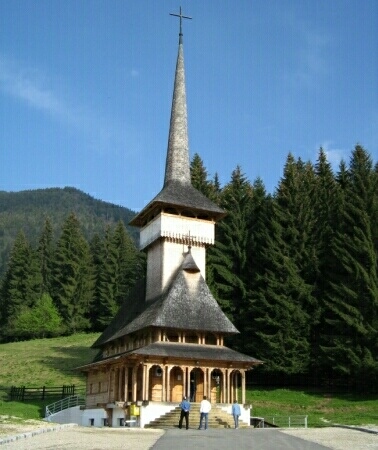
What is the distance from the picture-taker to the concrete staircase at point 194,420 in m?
30.7

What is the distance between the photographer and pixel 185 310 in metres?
36.6

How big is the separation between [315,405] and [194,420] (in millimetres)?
12841

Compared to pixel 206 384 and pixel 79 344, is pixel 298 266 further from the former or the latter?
pixel 79 344

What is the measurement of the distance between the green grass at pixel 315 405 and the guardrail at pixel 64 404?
37.9 ft

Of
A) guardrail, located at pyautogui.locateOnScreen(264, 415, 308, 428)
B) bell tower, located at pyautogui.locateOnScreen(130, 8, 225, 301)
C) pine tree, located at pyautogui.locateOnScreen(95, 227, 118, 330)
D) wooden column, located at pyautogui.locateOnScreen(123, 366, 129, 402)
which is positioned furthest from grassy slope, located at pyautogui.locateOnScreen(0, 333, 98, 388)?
guardrail, located at pyautogui.locateOnScreen(264, 415, 308, 428)

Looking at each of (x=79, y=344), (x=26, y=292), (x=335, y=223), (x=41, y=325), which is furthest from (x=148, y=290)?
(x=26, y=292)

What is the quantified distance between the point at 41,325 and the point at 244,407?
167 feet

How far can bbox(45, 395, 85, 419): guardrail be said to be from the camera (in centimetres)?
4162

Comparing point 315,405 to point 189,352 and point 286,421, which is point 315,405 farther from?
point 189,352

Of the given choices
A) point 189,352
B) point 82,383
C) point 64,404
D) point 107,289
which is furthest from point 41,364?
point 189,352

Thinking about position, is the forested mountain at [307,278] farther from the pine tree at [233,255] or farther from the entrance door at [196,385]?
the entrance door at [196,385]

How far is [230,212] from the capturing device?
56.2m

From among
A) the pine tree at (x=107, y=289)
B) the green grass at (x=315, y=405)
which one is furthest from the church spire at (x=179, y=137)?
the pine tree at (x=107, y=289)

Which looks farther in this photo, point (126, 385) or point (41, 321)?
point (41, 321)
